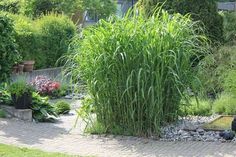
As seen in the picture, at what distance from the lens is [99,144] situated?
28.4 feet

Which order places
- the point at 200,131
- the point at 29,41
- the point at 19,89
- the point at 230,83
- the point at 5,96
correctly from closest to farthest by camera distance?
the point at 200,131 → the point at 19,89 → the point at 5,96 → the point at 230,83 → the point at 29,41

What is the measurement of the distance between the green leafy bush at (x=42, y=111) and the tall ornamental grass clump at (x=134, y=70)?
5.60 ft

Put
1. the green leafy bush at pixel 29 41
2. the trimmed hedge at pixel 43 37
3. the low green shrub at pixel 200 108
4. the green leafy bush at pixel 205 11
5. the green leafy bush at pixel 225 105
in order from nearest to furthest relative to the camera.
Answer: the low green shrub at pixel 200 108, the green leafy bush at pixel 225 105, the green leafy bush at pixel 205 11, the green leafy bush at pixel 29 41, the trimmed hedge at pixel 43 37

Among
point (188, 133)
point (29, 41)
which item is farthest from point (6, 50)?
point (29, 41)

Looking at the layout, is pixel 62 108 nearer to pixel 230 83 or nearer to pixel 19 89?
pixel 19 89

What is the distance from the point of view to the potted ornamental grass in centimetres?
1077

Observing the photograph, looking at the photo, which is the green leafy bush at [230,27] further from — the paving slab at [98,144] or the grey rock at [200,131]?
the paving slab at [98,144]

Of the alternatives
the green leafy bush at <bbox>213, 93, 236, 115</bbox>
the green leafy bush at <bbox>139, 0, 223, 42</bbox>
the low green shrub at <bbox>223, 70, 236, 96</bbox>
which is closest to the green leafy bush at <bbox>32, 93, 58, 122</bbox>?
the green leafy bush at <bbox>213, 93, 236, 115</bbox>

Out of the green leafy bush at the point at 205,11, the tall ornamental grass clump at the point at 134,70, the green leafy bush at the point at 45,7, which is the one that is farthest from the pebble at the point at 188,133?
the green leafy bush at the point at 45,7

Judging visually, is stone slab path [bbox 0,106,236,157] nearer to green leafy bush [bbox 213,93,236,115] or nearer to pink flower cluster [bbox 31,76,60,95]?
green leafy bush [bbox 213,93,236,115]

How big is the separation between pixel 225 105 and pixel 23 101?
4.30 metres

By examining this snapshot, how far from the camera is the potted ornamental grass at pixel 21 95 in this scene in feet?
35.3

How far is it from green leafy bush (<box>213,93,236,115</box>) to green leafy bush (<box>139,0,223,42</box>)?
13.3ft

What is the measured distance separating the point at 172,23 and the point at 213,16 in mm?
6357
